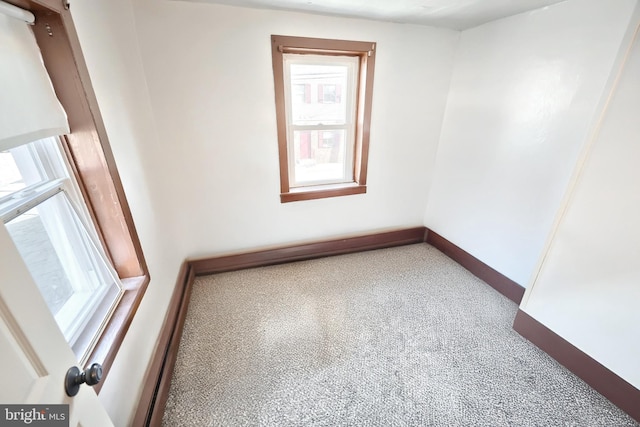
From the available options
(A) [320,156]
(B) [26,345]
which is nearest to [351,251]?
(A) [320,156]

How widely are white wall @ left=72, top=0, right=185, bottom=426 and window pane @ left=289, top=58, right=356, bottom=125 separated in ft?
3.64

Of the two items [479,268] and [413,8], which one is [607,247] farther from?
[413,8]

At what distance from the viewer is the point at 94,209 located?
1.18 meters

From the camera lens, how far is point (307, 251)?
8.68 ft

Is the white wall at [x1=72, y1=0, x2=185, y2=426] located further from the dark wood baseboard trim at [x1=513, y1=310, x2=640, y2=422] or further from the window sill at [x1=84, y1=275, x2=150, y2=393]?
the dark wood baseboard trim at [x1=513, y1=310, x2=640, y2=422]

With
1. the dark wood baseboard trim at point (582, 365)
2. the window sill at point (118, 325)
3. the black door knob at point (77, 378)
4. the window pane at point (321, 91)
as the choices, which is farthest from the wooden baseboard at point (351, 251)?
the window pane at point (321, 91)

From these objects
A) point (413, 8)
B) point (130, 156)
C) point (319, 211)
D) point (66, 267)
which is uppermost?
point (413, 8)

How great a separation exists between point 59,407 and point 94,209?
0.86 meters


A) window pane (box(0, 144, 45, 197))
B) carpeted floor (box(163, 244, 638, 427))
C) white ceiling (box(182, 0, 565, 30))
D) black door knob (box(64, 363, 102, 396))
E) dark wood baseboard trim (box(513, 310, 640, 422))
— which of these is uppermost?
white ceiling (box(182, 0, 565, 30))

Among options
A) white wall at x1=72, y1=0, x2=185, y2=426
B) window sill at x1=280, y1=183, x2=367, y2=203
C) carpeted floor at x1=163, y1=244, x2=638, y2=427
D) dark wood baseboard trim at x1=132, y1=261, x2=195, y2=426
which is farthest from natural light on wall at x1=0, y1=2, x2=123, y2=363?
window sill at x1=280, y1=183, x2=367, y2=203

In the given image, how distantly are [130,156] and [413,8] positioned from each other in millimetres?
2060

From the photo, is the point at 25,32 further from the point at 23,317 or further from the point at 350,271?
the point at 350,271

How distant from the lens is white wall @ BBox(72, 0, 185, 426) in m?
1.10

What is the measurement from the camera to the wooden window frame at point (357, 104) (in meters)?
1.98
